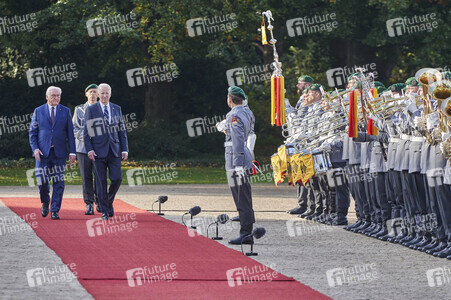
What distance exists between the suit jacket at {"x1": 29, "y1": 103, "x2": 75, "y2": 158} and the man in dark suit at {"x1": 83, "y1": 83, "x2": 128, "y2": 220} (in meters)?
0.38

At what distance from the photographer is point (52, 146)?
16.1 metres

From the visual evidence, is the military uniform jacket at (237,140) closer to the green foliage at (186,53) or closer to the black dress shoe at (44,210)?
the black dress shoe at (44,210)

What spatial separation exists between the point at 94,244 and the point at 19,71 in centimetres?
2611

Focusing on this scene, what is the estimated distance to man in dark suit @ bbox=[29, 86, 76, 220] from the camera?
15906 mm

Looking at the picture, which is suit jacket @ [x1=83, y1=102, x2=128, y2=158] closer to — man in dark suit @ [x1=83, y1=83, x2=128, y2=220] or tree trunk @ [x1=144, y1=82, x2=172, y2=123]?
man in dark suit @ [x1=83, y1=83, x2=128, y2=220]

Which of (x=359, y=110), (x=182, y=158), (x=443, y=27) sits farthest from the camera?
(x=182, y=158)

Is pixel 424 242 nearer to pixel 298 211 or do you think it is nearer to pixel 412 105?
pixel 412 105

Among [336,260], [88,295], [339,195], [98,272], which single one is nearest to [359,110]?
[339,195]

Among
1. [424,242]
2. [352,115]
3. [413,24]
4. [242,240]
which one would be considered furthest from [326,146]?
[413,24]

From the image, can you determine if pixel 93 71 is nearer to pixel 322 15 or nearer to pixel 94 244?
pixel 322 15

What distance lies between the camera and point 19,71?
124 ft

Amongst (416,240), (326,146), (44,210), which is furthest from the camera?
(44,210)

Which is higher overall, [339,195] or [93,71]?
[93,71]

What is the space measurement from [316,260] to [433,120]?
2138mm
